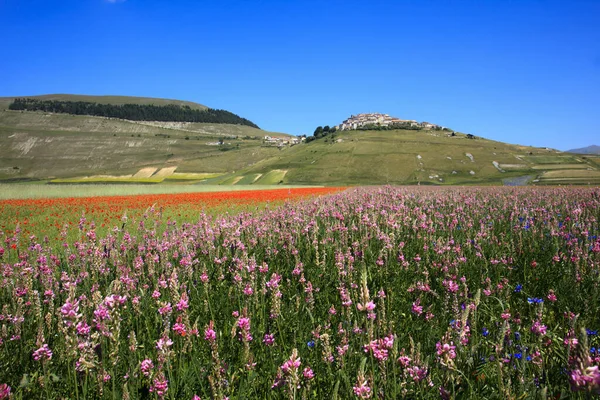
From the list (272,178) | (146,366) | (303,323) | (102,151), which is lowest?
(303,323)

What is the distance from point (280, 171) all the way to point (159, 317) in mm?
95133

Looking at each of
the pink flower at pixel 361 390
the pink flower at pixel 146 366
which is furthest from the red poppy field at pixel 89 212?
the pink flower at pixel 361 390

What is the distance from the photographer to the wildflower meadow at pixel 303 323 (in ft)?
6.58

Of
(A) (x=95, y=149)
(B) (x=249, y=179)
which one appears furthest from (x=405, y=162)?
(A) (x=95, y=149)

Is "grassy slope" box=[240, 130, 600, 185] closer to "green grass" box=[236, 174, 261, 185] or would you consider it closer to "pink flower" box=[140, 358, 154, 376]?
"green grass" box=[236, 174, 261, 185]

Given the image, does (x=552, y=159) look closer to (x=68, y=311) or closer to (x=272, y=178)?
(x=272, y=178)

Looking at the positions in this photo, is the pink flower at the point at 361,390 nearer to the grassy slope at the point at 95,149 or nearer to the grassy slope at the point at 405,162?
the grassy slope at the point at 405,162

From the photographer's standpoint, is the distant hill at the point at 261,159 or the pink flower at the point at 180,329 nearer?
the pink flower at the point at 180,329

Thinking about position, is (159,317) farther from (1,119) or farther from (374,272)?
(1,119)

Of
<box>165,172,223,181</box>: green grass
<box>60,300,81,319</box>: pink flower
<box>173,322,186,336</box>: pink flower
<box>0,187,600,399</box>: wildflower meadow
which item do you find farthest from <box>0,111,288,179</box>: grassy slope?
<box>60,300,81,319</box>: pink flower

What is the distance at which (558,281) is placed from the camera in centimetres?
518

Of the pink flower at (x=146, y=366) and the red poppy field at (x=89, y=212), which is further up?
the pink flower at (x=146, y=366)

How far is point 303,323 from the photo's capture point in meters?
3.91

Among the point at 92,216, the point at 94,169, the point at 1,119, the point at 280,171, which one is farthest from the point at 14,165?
the point at 92,216
